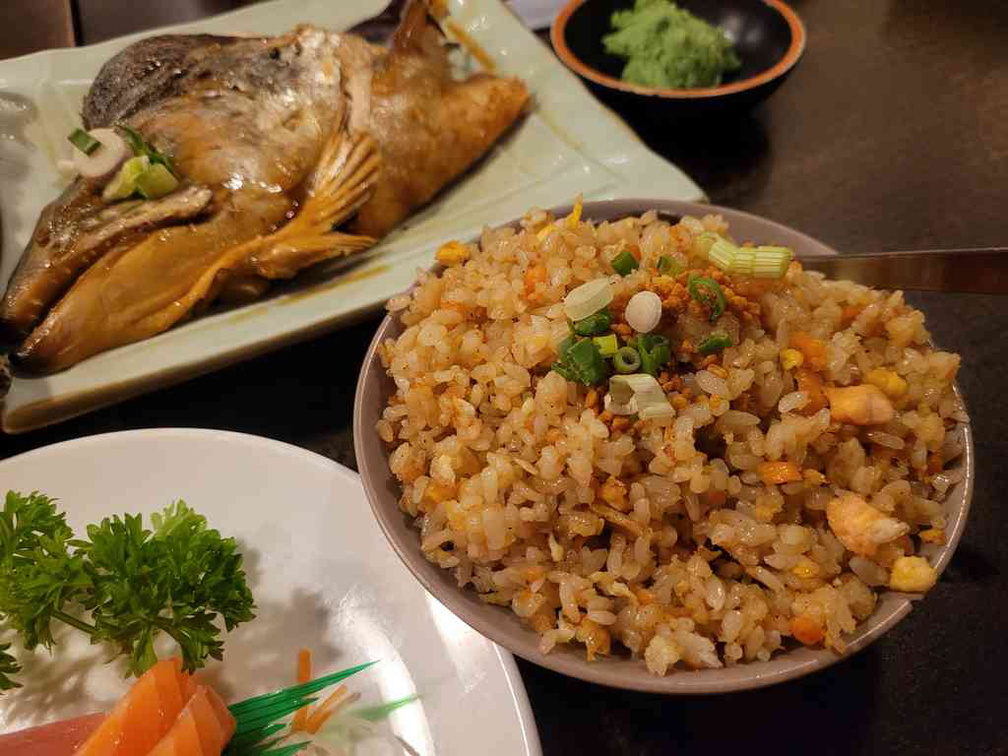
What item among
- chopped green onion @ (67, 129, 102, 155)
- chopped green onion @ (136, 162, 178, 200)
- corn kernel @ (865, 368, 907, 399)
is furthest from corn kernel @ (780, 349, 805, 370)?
chopped green onion @ (67, 129, 102, 155)

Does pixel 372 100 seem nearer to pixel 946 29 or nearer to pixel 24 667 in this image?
pixel 24 667

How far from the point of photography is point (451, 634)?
4.66 feet

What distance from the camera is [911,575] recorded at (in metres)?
1.12

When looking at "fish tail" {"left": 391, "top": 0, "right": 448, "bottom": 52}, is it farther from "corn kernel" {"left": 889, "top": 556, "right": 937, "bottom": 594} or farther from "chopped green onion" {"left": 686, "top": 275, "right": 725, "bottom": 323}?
"corn kernel" {"left": 889, "top": 556, "right": 937, "bottom": 594}

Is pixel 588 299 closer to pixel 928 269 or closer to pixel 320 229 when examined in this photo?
pixel 928 269

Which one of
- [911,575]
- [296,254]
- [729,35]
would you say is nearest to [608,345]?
[911,575]

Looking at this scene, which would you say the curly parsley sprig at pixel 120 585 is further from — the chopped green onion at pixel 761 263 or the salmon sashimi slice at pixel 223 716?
the chopped green onion at pixel 761 263

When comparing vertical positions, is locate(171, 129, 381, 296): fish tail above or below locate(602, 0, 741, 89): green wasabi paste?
below

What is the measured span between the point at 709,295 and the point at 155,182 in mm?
1587

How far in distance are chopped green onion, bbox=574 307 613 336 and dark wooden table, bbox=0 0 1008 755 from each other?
68cm

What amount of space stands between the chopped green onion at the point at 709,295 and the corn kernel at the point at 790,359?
0.43 feet

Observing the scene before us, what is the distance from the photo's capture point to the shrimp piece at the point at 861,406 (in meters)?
1.23

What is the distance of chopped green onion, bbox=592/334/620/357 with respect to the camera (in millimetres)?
1231

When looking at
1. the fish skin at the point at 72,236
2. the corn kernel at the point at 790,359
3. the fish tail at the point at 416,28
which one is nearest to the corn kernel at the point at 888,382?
the corn kernel at the point at 790,359
